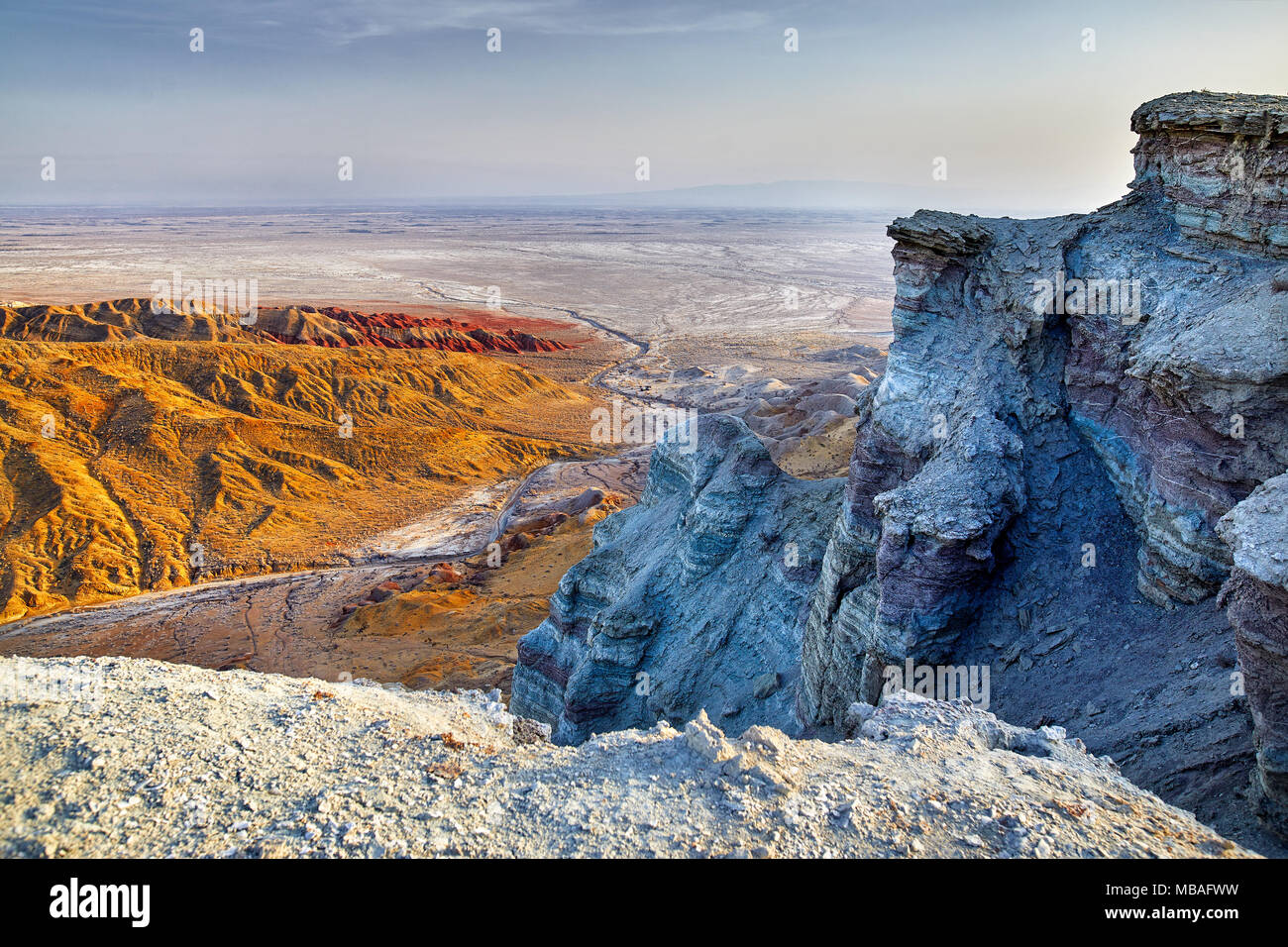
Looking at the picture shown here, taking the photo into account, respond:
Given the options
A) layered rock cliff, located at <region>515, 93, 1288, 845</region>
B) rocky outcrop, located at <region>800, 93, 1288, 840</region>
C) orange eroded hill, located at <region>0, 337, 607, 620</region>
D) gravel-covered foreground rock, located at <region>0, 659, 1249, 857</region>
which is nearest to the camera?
gravel-covered foreground rock, located at <region>0, 659, 1249, 857</region>

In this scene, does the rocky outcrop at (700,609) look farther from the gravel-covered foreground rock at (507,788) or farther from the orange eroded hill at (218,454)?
the orange eroded hill at (218,454)

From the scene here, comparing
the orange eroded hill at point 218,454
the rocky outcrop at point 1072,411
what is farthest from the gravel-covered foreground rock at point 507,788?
the orange eroded hill at point 218,454

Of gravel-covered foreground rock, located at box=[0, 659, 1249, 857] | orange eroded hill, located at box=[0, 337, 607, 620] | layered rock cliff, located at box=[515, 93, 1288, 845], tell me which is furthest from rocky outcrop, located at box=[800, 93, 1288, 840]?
orange eroded hill, located at box=[0, 337, 607, 620]

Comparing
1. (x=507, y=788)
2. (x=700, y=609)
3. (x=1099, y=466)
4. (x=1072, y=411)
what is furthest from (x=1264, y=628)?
(x=700, y=609)

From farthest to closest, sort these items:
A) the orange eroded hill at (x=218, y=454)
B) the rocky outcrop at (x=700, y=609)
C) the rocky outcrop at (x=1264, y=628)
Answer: the orange eroded hill at (x=218, y=454), the rocky outcrop at (x=700, y=609), the rocky outcrop at (x=1264, y=628)

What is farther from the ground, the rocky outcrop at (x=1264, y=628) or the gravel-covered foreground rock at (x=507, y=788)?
the rocky outcrop at (x=1264, y=628)

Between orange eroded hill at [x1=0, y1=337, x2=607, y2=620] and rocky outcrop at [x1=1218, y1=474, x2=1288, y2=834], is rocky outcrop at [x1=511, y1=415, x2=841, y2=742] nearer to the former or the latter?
rocky outcrop at [x1=1218, y1=474, x2=1288, y2=834]

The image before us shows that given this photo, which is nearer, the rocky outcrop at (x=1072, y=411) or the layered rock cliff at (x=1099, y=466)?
the layered rock cliff at (x=1099, y=466)

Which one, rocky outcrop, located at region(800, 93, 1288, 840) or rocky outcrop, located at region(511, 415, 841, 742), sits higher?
rocky outcrop, located at region(800, 93, 1288, 840)

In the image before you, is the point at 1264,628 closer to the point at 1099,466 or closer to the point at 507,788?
the point at 1099,466
